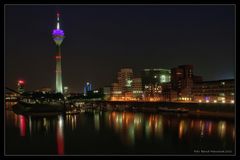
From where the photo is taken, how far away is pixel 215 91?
31.9m

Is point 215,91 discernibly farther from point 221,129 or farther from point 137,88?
point 137,88

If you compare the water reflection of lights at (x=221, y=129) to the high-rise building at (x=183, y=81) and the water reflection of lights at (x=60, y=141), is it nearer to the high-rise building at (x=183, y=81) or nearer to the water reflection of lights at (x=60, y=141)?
the water reflection of lights at (x=60, y=141)

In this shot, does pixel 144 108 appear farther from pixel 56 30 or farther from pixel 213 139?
pixel 56 30

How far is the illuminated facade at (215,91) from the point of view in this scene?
97.7ft

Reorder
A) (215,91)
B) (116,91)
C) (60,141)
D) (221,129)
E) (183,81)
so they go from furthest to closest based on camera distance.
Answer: (116,91) → (183,81) → (215,91) → (221,129) → (60,141)

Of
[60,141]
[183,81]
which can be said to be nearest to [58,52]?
[183,81]

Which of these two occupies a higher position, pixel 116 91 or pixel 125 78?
pixel 125 78

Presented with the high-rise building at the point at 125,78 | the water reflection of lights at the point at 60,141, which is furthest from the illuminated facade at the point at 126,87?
the water reflection of lights at the point at 60,141

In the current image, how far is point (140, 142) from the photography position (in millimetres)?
14648

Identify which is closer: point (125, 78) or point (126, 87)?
point (126, 87)

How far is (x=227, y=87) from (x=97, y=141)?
68.2 ft

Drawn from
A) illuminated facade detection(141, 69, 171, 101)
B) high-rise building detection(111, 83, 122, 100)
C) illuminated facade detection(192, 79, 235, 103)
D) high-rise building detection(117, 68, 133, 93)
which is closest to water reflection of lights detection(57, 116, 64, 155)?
illuminated facade detection(192, 79, 235, 103)
